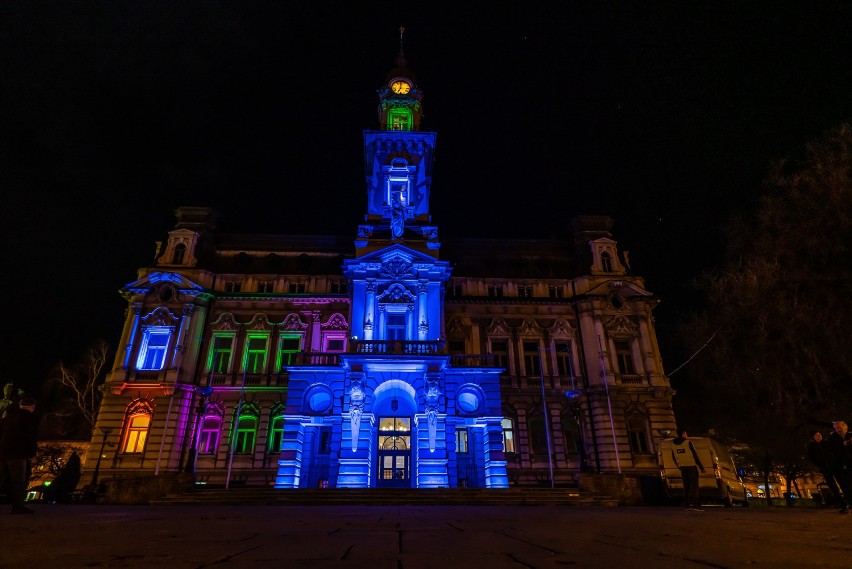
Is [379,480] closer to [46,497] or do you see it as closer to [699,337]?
[46,497]

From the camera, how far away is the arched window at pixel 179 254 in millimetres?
33781

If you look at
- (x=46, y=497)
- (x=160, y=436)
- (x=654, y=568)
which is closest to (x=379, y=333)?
(x=160, y=436)

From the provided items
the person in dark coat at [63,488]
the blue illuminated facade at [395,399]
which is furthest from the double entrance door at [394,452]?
the person in dark coat at [63,488]

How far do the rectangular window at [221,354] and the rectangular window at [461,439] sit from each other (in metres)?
16.0

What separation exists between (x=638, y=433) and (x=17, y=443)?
31.5m

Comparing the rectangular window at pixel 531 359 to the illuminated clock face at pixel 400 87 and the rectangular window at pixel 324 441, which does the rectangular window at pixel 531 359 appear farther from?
the illuminated clock face at pixel 400 87

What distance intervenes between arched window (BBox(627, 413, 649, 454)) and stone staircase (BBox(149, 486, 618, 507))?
1205 centimetres

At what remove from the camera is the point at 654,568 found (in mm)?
2740

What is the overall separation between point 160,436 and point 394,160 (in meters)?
24.3

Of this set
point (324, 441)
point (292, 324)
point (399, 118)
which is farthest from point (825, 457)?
point (399, 118)

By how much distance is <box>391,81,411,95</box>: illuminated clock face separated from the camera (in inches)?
1563

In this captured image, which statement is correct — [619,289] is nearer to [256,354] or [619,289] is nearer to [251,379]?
[256,354]

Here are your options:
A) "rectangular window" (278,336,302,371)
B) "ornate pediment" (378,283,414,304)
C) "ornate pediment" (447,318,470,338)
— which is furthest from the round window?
"ornate pediment" (447,318,470,338)

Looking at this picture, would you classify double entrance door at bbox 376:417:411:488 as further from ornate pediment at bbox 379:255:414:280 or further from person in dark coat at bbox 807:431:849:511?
person in dark coat at bbox 807:431:849:511
